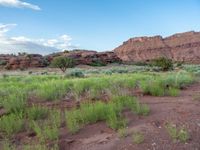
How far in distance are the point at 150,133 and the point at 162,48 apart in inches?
5841

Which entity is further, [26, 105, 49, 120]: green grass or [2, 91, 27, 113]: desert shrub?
[2, 91, 27, 113]: desert shrub

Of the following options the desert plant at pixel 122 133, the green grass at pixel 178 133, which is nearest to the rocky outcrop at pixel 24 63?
the desert plant at pixel 122 133

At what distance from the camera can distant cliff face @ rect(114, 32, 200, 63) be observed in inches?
5699

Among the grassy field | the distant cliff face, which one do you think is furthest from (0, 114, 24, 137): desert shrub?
the distant cliff face

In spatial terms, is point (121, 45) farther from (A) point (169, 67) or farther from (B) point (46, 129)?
(B) point (46, 129)

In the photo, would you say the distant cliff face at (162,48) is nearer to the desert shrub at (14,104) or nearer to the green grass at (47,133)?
the desert shrub at (14,104)

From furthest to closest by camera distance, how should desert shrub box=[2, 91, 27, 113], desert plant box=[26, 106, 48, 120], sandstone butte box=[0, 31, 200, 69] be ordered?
sandstone butte box=[0, 31, 200, 69]
desert shrub box=[2, 91, 27, 113]
desert plant box=[26, 106, 48, 120]

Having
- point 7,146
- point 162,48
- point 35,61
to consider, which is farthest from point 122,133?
point 162,48

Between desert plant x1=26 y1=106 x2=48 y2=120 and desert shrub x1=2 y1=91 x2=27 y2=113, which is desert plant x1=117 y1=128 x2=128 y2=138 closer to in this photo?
desert plant x1=26 y1=106 x2=48 y2=120

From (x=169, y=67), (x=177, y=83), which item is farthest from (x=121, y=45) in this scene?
(x=177, y=83)

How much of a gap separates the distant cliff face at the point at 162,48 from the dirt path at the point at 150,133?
132803 mm

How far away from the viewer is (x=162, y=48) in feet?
504

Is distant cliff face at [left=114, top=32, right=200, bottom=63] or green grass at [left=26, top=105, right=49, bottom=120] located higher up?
distant cliff face at [left=114, top=32, right=200, bottom=63]

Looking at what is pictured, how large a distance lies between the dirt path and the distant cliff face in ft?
436
